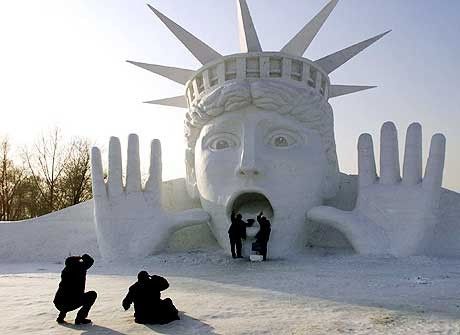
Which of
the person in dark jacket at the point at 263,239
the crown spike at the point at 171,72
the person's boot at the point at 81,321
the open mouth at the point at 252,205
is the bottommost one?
the person's boot at the point at 81,321

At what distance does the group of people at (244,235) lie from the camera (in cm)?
1076

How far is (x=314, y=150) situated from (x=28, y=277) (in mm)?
7670

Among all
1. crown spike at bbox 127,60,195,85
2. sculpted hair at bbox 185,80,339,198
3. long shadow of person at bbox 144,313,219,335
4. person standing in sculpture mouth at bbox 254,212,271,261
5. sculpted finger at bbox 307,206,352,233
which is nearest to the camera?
long shadow of person at bbox 144,313,219,335

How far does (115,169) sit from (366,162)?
6974 millimetres

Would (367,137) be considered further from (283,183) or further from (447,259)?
(447,259)

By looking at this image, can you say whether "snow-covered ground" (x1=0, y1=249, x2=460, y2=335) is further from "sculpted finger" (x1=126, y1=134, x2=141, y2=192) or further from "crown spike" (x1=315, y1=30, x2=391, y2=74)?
"crown spike" (x1=315, y1=30, x2=391, y2=74)

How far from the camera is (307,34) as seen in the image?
13.8m

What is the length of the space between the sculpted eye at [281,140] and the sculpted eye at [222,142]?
3.25ft

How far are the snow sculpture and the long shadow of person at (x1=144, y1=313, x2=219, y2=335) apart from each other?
6.45 meters

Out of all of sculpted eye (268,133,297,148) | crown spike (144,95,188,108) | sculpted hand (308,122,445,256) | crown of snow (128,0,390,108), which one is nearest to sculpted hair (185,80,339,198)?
crown of snow (128,0,390,108)

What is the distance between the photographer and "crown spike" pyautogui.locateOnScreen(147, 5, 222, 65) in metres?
13.5

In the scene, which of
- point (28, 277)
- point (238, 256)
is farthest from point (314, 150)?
point (28, 277)

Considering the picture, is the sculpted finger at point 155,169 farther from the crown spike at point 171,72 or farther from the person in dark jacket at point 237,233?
the person in dark jacket at point 237,233

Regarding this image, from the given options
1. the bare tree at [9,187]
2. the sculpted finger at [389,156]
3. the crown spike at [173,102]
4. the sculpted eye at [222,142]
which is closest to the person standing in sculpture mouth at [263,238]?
the sculpted eye at [222,142]
